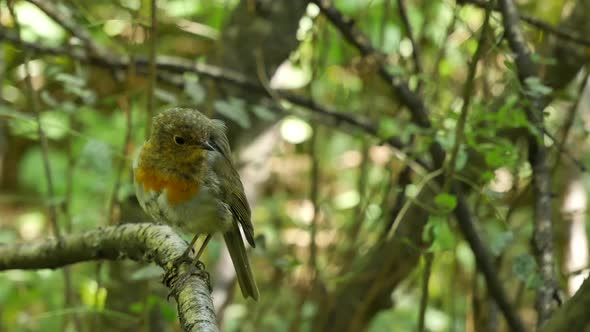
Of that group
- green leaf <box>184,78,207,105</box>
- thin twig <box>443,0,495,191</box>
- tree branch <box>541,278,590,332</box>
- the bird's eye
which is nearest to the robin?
the bird's eye

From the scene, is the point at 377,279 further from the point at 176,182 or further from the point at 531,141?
the point at 176,182

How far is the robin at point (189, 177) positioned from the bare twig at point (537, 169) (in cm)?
96

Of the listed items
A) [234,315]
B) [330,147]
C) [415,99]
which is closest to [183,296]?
[415,99]

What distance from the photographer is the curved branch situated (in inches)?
94.0

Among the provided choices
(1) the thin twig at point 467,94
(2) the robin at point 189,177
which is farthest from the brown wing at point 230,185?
(1) the thin twig at point 467,94

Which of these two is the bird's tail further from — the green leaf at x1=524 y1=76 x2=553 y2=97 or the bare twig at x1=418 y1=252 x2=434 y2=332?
the green leaf at x1=524 y1=76 x2=553 y2=97

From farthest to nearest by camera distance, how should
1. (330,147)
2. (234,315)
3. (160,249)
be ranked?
(330,147) < (234,315) < (160,249)

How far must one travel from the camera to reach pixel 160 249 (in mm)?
2463

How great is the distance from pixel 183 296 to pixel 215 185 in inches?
29.2

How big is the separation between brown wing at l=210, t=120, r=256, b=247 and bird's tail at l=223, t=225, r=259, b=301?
0.12m

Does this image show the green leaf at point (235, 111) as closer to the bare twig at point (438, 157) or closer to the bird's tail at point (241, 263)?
the bird's tail at point (241, 263)

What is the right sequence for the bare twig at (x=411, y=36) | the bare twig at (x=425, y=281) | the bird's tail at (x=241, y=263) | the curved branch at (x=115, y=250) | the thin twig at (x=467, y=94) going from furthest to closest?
1. the bare twig at (x=411, y=36)
2. the bird's tail at (x=241, y=263)
3. the bare twig at (x=425, y=281)
4. the curved branch at (x=115, y=250)
5. the thin twig at (x=467, y=94)

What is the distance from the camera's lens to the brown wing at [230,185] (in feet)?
9.12

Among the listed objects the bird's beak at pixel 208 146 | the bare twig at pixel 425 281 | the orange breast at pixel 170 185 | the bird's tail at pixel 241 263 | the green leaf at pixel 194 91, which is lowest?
the bare twig at pixel 425 281
